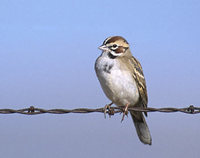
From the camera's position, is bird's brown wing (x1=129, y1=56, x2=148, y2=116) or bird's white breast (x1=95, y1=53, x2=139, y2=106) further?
bird's brown wing (x1=129, y1=56, x2=148, y2=116)

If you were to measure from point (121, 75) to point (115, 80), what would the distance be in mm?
135

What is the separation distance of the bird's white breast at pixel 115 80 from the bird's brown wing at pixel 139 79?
10cm

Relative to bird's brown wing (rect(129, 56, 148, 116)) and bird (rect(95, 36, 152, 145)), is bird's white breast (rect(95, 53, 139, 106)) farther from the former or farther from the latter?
bird's brown wing (rect(129, 56, 148, 116))

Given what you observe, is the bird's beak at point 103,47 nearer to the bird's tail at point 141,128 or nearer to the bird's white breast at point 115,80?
the bird's white breast at point 115,80

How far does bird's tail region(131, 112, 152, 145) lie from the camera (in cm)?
Result: 687

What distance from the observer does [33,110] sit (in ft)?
16.3

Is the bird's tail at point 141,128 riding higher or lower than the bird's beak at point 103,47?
lower

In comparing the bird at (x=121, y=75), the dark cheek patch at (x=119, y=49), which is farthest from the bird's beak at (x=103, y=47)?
the dark cheek patch at (x=119, y=49)

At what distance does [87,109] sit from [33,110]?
68 cm

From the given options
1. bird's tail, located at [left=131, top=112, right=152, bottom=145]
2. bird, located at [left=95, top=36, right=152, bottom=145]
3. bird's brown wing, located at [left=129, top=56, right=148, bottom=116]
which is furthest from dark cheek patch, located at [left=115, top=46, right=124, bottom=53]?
bird's tail, located at [left=131, top=112, right=152, bottom=145]

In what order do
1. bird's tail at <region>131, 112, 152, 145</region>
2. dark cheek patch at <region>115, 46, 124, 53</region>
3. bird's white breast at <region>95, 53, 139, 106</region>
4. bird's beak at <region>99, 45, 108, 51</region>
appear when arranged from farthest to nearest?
bird's tail at <region>131, 112, 152, 145</region> → dark cheek patch at <region>115, 46, 124, 53</region> → bird's beak at <region>99, 45, 108, 51</region> → bird's white breast at <region>95, 53, 139, 106</region>

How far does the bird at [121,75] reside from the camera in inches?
245

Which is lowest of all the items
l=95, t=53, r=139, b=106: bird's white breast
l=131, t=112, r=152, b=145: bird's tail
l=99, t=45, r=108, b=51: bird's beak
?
l=131, t=112, r=152, b=145: bird's tail

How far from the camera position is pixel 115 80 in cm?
620
